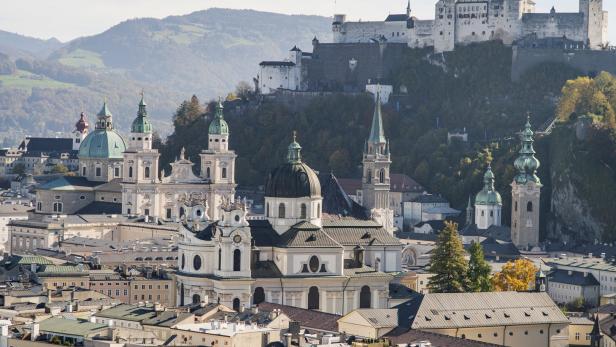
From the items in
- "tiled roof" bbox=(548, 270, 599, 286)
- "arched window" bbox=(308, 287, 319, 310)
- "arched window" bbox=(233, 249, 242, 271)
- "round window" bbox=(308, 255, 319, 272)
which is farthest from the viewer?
"tiled roof" bbox=(548, 270, 599, 286)

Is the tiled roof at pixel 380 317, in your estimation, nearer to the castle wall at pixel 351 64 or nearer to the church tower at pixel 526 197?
the church tower at pixel 526 197

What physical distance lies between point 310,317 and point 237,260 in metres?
8.77

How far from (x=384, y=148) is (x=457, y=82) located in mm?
30399

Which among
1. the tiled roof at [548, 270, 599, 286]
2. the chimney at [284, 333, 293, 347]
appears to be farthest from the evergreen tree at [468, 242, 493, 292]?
the chimney at [284, 333, 293, 347]

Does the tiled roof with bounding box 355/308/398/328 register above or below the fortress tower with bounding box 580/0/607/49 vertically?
below

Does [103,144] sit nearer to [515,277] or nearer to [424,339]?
[515,277]

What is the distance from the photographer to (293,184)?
103m

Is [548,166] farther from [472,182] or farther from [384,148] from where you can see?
[384,148]

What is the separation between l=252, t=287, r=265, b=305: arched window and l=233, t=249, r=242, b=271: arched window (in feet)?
4.60

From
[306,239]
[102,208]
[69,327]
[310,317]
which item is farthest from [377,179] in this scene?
[69,327]

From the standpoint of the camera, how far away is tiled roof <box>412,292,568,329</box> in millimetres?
89812

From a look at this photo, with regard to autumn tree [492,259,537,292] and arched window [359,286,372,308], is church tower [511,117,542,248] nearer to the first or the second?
autumn tree [492,259,537,292]

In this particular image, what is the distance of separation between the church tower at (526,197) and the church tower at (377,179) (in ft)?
36.6

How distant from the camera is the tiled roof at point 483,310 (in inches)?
3536
